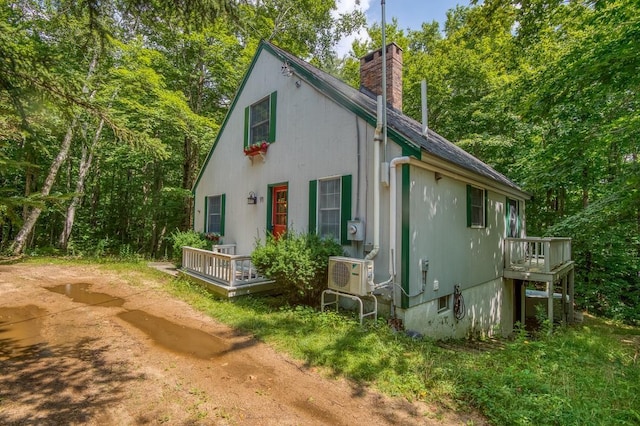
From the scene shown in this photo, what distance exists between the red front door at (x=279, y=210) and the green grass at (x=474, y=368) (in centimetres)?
250

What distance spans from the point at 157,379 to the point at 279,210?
5.24 metres

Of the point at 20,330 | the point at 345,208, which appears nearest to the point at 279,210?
the point at 345,208

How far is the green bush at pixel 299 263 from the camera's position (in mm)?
5777

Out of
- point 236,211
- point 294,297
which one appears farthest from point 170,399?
point 236,211

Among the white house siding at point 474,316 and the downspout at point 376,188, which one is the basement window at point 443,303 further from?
the downspout at point 376,188

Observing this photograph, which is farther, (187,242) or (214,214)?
(214,214)

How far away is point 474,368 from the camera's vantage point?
12.9ft

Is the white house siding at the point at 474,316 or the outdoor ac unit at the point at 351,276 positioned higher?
the outdoor ac unit at the point at 351,276

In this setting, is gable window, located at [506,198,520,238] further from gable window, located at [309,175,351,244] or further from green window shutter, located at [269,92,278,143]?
green window shutter, located at [269,92,278,143]

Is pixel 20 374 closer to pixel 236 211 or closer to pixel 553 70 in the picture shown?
pixel 236 211

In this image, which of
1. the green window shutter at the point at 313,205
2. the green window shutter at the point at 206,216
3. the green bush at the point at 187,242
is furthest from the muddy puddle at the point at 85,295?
the green window shutter at the point at 313,205

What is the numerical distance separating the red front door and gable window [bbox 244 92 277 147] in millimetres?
1421

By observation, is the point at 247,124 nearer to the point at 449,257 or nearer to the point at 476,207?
the point at 449,257

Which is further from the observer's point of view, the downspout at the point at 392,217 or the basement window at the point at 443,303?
the basement window at the point at 443,303
